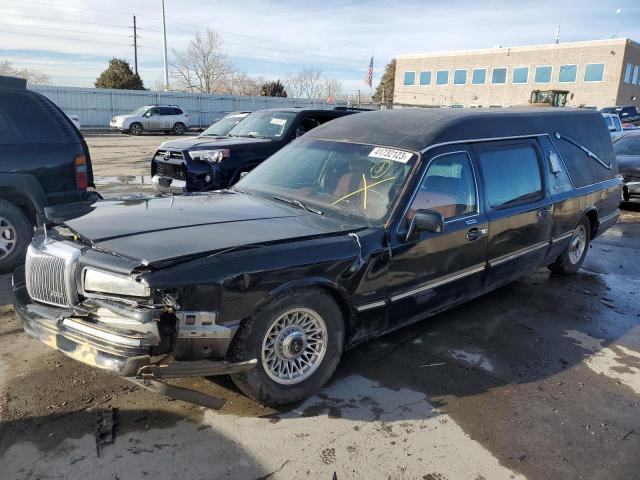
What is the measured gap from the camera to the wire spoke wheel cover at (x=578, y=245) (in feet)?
19.7

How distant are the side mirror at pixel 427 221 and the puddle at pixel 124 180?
987 cm

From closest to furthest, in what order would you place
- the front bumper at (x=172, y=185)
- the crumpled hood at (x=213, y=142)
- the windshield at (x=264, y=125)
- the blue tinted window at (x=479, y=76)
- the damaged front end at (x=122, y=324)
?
the damaged front end at (x=122, y=324)
the front bumper at (x=172, y=185)
the crumpled hood at (x=213, y=142)
the windshield at (x=264, y=125)
the blue tinted window at (x=479, y=76)

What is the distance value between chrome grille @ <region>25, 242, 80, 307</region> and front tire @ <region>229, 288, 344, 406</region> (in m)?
1.05

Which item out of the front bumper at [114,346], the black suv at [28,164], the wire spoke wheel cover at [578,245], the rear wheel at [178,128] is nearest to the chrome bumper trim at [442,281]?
the front bumper at [114,346]

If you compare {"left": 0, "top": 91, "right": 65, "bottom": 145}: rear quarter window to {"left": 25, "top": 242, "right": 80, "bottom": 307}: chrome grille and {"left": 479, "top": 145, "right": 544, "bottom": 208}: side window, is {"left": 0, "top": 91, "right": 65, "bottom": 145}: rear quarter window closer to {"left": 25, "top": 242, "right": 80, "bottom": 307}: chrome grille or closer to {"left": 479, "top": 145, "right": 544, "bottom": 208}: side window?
{"left": 25, "top": 242, "right": 80, "bottom": 307}: chrome grille

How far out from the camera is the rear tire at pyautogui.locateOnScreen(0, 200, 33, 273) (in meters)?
5.37

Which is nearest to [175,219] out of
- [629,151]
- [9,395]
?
[9,395]

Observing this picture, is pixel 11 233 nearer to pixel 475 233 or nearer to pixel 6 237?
pixel 6 237

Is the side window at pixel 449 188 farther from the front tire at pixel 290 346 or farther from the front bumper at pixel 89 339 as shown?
the front bumper at pixel 89 339

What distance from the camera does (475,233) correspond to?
414 cm

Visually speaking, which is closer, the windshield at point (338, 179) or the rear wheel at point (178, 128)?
the windshield at point (338, 179)

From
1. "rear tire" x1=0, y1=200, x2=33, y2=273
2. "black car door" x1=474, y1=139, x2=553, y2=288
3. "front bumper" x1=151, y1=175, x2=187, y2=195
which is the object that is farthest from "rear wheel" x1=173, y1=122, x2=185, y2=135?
"black car door" x1=474, y1=139, x2=553, y2=288

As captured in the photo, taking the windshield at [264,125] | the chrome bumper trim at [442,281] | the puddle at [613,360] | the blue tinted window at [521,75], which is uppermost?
the blue tinted window at [521,75]

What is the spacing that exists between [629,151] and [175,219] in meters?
11.8
